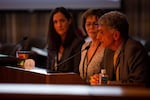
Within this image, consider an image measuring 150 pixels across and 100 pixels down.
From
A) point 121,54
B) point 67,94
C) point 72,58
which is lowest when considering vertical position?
point 72,58

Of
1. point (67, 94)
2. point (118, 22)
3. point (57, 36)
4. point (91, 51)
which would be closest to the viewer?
point (67, 94)

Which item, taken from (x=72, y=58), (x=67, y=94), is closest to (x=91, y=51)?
(x=72, y=58)

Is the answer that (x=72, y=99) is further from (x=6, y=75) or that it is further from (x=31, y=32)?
(x=31, y=32)

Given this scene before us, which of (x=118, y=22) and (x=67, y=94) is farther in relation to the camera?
(x=118, y=22)

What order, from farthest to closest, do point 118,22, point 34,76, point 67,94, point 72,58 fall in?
1. point 72,58
2. point 118,22
3. point 34,76
4. point 67,94

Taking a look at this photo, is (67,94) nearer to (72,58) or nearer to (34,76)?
(34,76)

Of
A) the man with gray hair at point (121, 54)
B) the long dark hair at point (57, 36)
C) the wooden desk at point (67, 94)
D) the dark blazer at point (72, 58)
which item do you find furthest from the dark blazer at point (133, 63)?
the wooden desk at point (67, 94)

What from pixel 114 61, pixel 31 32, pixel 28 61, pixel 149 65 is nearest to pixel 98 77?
pixel 114 61

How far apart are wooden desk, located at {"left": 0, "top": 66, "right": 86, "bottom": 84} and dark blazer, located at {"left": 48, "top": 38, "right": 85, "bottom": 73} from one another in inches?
14.9

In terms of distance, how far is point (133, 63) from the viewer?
209 cm

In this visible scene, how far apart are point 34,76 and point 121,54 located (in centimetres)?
53

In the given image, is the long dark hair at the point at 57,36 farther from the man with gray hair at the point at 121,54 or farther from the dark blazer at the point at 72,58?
the man with gray hair at the point at 121,54

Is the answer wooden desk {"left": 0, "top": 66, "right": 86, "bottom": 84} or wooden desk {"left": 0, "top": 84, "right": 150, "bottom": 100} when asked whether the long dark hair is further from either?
wooden desk {"left": 0, "top": 84, "right": 150, "bottom": 100}

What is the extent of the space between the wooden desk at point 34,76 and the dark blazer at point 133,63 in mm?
270
